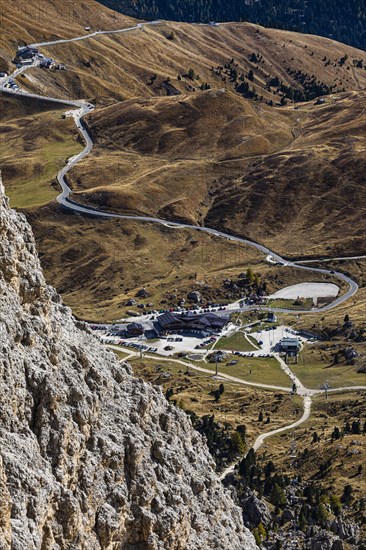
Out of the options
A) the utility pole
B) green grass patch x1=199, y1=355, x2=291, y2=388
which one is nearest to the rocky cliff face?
the utility pole

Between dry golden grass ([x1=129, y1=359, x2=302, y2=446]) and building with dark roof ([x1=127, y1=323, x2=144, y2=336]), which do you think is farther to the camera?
building with dark roof ([x1=127, y1=323, x2=144, y2=336])

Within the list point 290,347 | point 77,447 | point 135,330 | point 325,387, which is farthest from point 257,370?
point 77,447

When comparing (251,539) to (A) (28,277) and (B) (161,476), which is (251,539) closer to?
(B) (161,476)

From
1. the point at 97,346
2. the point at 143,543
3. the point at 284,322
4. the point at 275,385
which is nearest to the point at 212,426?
the point at 275,385

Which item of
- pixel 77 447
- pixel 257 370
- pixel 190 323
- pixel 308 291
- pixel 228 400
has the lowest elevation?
pixel 228 400

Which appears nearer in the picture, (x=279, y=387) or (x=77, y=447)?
(x=77, y=447)

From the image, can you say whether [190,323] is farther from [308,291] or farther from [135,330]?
[308,291]

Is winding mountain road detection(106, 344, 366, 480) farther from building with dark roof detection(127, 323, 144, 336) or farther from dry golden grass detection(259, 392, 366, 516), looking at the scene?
building with dark roof detection(127, 323, 144, 336)
